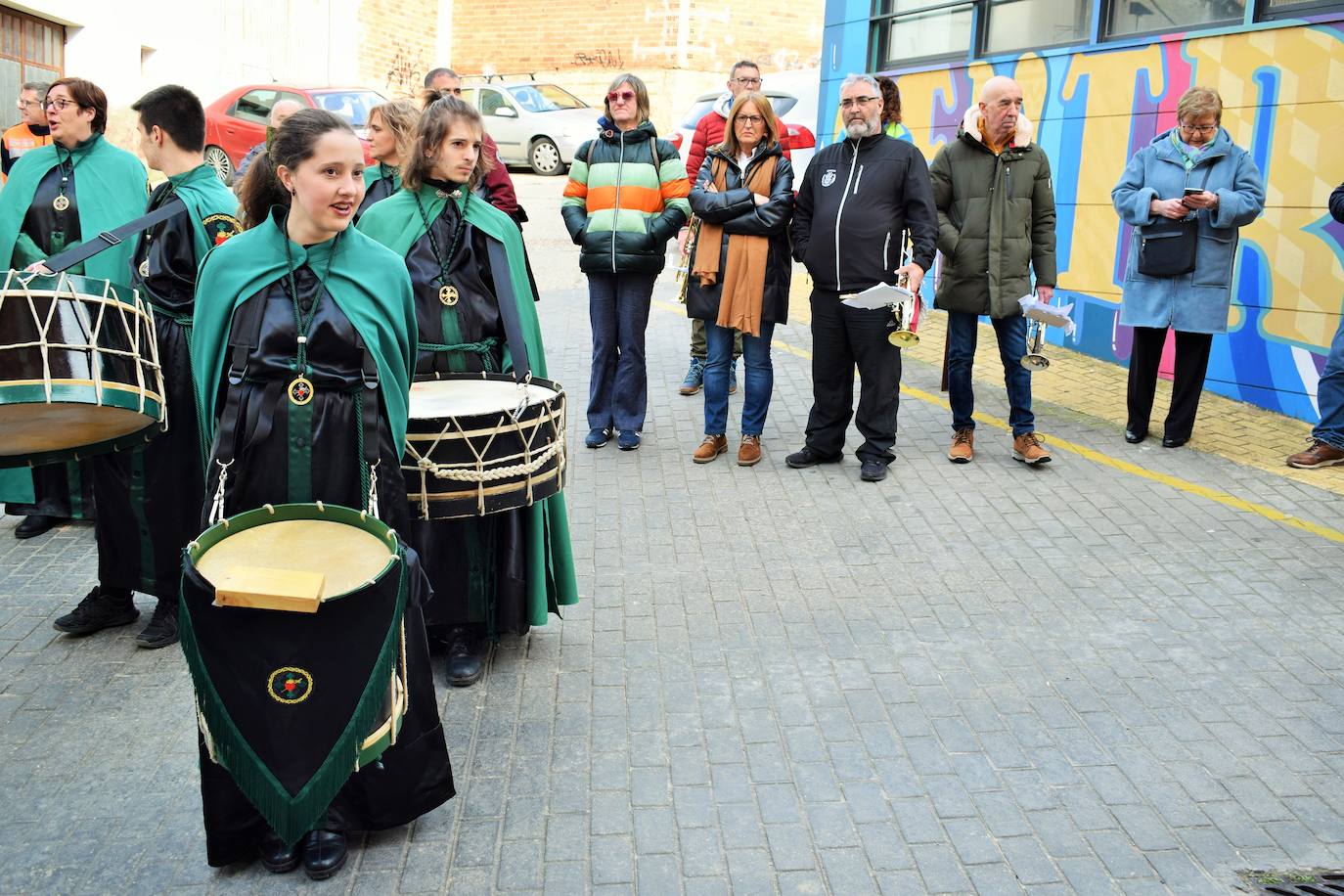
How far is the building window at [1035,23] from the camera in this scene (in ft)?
36.1

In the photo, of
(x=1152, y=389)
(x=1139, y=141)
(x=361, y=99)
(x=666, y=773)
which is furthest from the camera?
(x=361, y=99)

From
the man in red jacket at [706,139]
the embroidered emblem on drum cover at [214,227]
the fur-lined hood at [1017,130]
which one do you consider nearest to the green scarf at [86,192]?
the embroidered emblem on drum cover at [214,227]

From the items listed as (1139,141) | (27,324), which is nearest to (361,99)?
(1139,141)

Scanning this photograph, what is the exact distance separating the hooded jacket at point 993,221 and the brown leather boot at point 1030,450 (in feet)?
2.54

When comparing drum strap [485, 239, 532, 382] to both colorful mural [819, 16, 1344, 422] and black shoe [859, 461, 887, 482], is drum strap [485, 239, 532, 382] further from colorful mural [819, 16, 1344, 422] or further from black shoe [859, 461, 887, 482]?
colorful mural [819, 16, 1344, 422]

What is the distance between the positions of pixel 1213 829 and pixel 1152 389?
4.82m

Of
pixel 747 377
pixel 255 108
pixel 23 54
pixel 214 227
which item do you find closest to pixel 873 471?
pixel 747 377

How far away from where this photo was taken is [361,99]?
67.9ft

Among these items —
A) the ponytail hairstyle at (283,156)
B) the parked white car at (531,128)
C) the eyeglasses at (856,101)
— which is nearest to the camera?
the ponytail hairstyle at (283,156)

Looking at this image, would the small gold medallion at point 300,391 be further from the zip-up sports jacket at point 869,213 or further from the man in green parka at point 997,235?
the man in green parka at point 997,235

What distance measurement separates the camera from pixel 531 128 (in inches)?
914

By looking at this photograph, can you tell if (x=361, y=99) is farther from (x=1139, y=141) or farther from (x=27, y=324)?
(x=27, y=324)

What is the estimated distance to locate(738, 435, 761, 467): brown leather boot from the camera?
7992 mm

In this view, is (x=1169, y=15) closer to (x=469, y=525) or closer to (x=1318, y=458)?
(x=1318, y=458)
